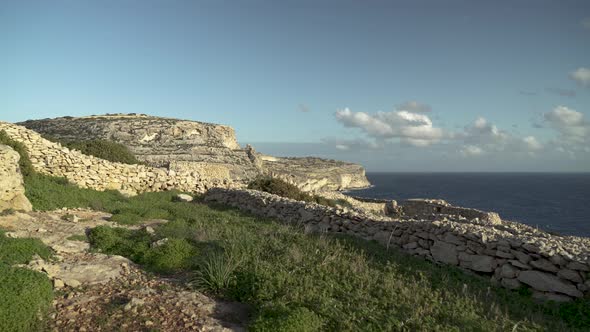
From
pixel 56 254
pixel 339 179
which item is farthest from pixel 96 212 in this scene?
pixel 339 179

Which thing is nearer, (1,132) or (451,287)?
(451,287)

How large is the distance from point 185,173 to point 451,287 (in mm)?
16687

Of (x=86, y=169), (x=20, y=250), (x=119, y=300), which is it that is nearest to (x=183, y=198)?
(x=86, y=169)

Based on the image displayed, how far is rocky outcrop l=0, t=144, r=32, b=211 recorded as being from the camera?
11.4m

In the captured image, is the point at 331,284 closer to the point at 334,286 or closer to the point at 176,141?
the point at 334,286

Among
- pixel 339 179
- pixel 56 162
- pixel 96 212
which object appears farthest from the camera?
pixel 339 179

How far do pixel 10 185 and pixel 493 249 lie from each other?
1384cm

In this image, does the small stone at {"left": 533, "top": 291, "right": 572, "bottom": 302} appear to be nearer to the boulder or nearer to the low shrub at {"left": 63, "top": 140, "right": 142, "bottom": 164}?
the boulder

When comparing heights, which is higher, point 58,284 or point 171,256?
point 171,256

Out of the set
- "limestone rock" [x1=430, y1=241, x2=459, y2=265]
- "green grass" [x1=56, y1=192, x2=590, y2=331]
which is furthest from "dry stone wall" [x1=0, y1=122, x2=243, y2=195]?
"limestone rock" [x1=430, y1=241, x2=459, y2=265]

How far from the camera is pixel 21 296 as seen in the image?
220 inches

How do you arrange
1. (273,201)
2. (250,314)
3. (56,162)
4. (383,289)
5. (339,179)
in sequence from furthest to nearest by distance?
(339,179)
(56,162)
(273,201)
(383,289)
(250,314)

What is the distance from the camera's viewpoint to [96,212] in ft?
44.0

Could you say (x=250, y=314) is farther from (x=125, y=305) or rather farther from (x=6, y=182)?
(x=6, y=182)
